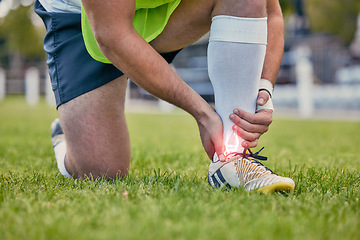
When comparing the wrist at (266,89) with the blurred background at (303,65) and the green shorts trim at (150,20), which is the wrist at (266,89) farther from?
the blurred background at (303,65)

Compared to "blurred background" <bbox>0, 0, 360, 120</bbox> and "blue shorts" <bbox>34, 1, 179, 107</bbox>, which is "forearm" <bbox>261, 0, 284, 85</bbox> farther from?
"blurred background" <bbox>0, 0, 360, 120</bbox>

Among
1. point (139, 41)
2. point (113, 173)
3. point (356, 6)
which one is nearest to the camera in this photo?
point (139, 41)

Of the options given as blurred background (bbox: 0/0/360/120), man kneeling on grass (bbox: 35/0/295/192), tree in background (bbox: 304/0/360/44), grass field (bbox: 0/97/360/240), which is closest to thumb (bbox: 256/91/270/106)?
man kneeling on grass (bbox: 35/0/295/192)

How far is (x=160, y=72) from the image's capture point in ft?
4.46

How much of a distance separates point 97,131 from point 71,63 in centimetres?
33

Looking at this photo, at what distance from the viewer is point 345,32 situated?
48.2ft

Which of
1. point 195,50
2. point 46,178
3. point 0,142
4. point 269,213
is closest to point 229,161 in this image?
point 269,213

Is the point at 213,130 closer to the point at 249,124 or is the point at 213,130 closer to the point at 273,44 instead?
the point at 249,124

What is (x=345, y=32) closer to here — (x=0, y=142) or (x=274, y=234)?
(x=0, y=142)

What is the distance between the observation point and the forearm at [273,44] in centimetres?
174

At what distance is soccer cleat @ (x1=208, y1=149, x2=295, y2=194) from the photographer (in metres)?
1.40

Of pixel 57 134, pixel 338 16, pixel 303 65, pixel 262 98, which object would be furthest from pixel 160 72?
pixel 338 16

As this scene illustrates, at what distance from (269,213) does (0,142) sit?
3141mm

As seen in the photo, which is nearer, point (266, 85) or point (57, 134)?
point (266, 85)
